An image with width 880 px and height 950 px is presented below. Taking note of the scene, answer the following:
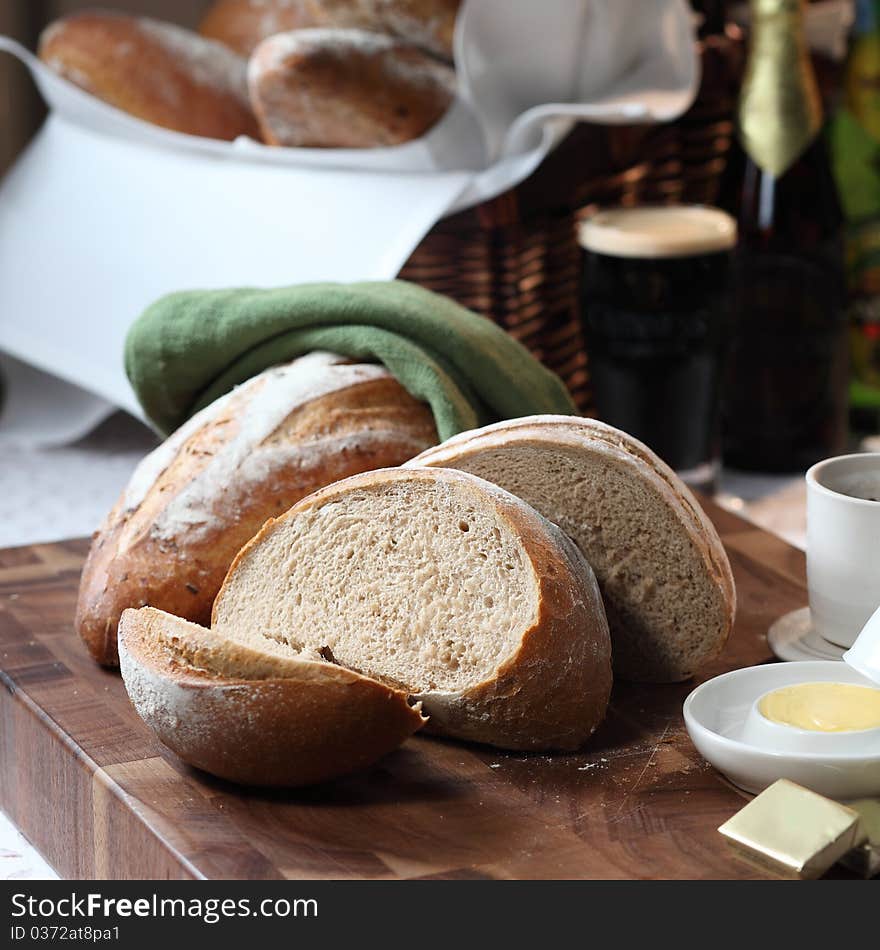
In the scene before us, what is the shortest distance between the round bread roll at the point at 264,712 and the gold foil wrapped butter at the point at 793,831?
196 mm

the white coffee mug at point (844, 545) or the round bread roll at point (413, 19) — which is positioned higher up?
the round bread roll at point (413, 19)

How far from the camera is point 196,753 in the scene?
833 mm

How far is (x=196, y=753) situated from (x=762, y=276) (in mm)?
1100

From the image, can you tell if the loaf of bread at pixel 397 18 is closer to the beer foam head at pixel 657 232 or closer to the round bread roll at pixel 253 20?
the round bread roll at pixel 253 20

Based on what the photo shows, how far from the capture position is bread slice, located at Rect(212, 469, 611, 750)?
2.84ft

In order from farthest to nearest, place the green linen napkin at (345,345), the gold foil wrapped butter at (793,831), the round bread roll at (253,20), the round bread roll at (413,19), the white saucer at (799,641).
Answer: the round bread roll at (253,20)
the round bread roll at (413,19)
the green linen napkin at (345,345)
the white saucer at (799,641)
the gold foil wrapped butter at (793,831)

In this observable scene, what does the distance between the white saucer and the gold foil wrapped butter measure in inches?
9.9

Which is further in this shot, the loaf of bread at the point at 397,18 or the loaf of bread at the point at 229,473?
the loaf of bread at the point at 397,18

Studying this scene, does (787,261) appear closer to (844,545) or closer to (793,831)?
(844,545)

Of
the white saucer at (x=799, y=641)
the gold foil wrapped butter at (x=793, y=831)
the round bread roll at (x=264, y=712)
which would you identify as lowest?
the white saucer at (x=799, y=641)

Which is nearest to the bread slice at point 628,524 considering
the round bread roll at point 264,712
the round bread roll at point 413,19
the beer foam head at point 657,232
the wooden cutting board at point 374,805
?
the wooden cutting board at point 374,805

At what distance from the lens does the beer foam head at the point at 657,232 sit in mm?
1515

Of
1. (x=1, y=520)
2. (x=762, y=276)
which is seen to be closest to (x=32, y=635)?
(x=1, y=520)

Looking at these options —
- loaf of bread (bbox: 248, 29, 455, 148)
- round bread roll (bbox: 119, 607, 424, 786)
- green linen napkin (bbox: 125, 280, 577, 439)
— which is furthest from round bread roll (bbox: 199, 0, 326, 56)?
round bread roll (bbox: 119, 607, 424, 786)
